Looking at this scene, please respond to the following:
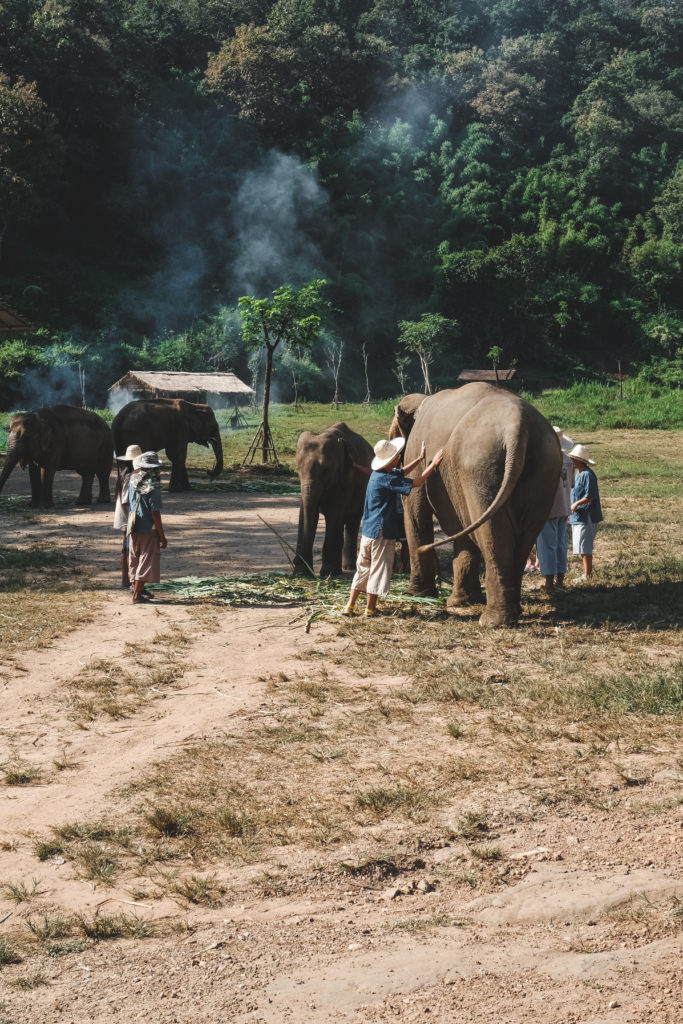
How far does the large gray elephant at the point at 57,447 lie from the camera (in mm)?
17562

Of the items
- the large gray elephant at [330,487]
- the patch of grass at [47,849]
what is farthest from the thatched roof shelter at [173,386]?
the patch of grass at [47,849]

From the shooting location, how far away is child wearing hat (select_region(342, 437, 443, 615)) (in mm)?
9727

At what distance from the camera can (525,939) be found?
14.3 feet

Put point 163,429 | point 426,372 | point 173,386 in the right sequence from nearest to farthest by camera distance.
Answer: point 163,429, point 173,386, point 426,372

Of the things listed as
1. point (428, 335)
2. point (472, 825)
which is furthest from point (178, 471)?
point (428, 335)

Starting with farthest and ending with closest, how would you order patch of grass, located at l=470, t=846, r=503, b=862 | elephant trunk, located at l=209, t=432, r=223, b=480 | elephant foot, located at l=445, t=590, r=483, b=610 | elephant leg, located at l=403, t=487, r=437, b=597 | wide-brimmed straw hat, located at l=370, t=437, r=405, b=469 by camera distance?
Result: elephant trunk, located at l=209, t=432, r=223, b=480
elephant leg, located at l=403, t=487, r=437, b=597
elephant foot, located at l=445, t=590, r=483, b=610
wide-brimmed straw hat, located at l=370, t=437, r=405, b=469
patch of grass, located at l=470, t=846, r=503, b=862

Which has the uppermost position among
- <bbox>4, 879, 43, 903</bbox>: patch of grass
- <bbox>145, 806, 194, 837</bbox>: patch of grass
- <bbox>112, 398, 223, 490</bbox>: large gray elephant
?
<bbox>112, 398, 223, 490</bbox>: large gray elephant

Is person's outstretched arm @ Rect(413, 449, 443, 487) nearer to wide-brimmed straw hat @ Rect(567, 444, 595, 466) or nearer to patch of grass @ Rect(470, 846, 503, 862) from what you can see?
wide-brimmed straw hat @ Rect(567, 444, 595, 466)

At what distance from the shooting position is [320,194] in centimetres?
6900

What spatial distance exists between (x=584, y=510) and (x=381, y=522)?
3.00 meters

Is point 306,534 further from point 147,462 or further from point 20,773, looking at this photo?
point 20,773

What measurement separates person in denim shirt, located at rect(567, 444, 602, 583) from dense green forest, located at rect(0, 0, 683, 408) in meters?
36.0

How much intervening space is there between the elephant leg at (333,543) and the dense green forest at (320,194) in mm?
34781

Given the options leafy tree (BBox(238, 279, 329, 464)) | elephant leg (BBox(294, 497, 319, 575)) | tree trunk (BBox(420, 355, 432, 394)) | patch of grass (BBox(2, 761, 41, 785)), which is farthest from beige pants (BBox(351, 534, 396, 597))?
tree trunk (BBox(420, 355, 432, 394))
